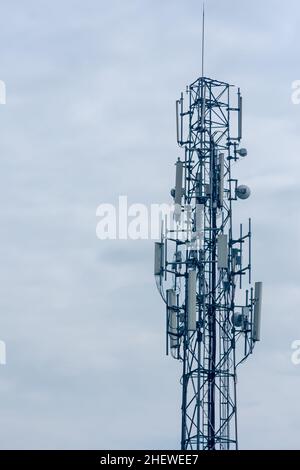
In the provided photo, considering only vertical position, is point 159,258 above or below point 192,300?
above

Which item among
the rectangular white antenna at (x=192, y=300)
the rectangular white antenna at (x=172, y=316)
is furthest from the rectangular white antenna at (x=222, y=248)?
the rectangular white antenna at (x=172, y=316)

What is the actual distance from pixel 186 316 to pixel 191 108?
7.94 m

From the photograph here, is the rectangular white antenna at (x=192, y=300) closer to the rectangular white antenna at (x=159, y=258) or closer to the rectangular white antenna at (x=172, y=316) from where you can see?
the rectangular white antenna at (x=172, y=316)

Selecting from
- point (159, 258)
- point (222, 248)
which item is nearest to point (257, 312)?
point (222, 248)

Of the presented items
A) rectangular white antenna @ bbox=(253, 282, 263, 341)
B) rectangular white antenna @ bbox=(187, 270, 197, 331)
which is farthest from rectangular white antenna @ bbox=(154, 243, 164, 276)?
rectangular white antenna @ bbox=(253, 282, 263, 341)

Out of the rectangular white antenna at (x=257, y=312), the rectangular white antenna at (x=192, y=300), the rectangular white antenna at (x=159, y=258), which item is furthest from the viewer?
the rectangular white antenna at (x=257, y=312)

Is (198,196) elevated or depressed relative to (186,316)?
elevated

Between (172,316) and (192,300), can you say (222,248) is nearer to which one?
(192,300)

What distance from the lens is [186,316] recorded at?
171ft

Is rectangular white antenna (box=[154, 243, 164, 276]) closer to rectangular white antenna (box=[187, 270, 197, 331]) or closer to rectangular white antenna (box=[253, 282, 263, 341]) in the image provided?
rectangular white antenna (box=[187, 270, 197, 331])

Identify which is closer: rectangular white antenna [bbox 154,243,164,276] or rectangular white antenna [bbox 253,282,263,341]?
rectangular white antenna [bbox 154,243,164,276]
